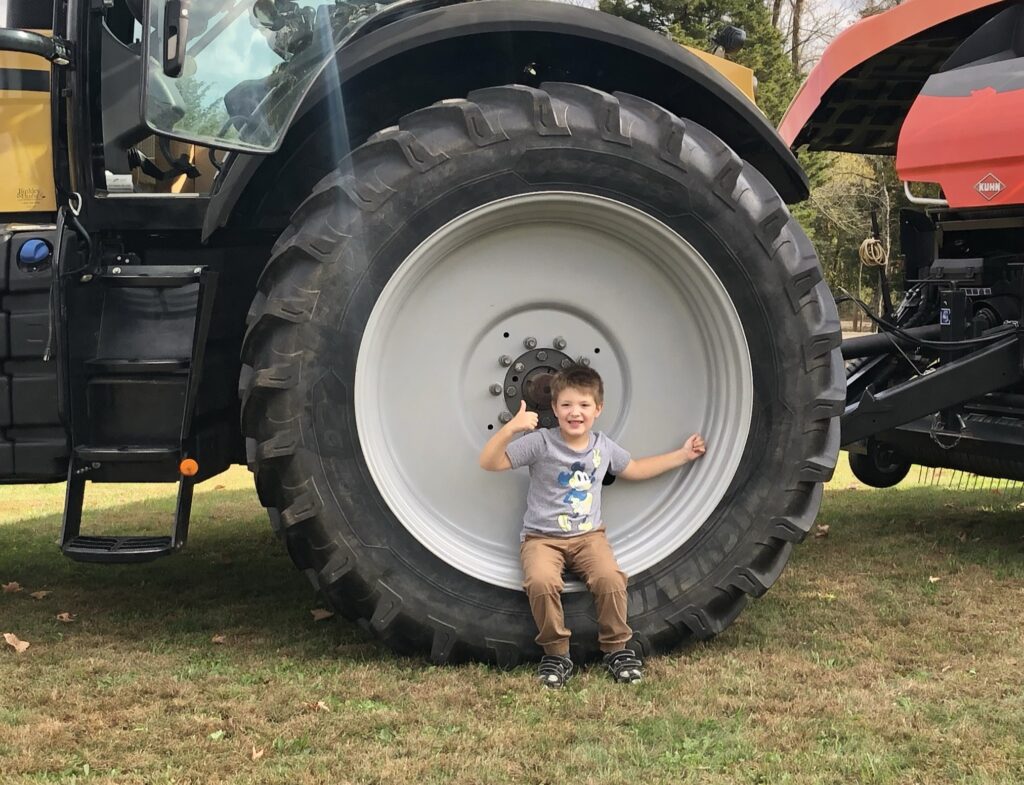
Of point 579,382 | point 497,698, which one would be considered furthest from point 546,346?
point 497,698

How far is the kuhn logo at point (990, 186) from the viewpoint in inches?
144

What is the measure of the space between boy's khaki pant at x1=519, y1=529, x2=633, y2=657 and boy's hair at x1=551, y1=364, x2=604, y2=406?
0.39 m

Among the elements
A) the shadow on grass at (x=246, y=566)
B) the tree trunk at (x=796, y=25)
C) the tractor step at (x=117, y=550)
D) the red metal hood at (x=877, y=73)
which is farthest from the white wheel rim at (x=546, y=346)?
the tree trunk at (x=796, y=25)

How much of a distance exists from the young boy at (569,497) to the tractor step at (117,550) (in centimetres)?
90

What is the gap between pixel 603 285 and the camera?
9.75 feet

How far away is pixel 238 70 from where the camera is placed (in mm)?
2795

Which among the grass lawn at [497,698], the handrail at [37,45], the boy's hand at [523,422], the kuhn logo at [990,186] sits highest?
the handrail at [37,45]

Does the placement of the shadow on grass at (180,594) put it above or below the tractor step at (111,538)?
below

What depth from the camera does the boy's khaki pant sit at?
2.66m

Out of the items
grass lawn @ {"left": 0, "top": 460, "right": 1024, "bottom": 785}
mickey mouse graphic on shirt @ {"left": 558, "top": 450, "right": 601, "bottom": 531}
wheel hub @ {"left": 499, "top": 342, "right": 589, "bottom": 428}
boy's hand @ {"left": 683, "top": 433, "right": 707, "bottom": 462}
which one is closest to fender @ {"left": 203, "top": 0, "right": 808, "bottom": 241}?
wheel hub @ {"left": 499, "top": 342, "right": 589, "bottom": 428}

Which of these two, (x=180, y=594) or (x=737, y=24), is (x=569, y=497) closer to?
(x=180, y=594)

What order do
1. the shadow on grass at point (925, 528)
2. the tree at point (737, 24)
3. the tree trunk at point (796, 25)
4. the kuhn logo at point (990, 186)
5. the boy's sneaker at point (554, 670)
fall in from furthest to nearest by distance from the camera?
the tree trunk at point (796, 25)
the tree at point (737, 24)
the shadow on grass at point (925, 528)
the kuhn logo at point (990, 186)
the boy's sneaker at point (554, 670)

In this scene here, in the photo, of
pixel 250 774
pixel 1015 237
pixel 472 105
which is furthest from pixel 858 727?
pixel 1015 237

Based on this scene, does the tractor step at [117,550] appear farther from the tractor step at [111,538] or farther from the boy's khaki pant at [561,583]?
the boy's khaki pant at [561,583]
